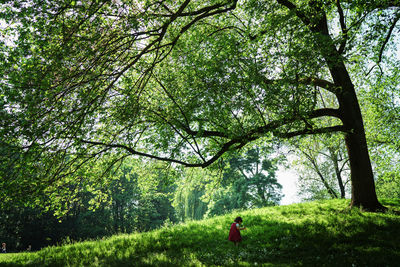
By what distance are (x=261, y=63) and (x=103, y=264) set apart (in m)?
9.41

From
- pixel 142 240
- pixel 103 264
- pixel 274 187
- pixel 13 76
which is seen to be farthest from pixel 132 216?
pixel 13 76

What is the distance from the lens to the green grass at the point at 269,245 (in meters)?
7.53

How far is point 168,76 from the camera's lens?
11.7 meters

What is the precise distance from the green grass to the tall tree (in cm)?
298

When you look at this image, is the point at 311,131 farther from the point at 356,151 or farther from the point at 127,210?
the point at 127,210

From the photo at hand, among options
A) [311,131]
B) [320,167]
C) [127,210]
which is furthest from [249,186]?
[311,131]

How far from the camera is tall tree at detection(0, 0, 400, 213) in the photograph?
714 centimetres

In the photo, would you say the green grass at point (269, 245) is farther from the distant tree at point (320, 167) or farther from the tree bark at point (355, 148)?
the distant tree at point (320, 167)

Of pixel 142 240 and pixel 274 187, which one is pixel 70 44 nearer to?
pixel 142 240

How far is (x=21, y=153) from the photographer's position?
Answer: 772cm

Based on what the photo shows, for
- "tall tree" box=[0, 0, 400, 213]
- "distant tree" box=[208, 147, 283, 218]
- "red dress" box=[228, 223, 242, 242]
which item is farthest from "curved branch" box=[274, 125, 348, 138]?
"distant tree" box=[208, 147, 283, 218]

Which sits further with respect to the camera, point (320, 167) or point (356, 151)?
point (320, 167)

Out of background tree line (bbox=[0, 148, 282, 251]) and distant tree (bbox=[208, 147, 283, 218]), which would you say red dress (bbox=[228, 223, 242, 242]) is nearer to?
background tree line (bbox=[0, 148, 282, 251])

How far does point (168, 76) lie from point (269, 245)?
8.53m
